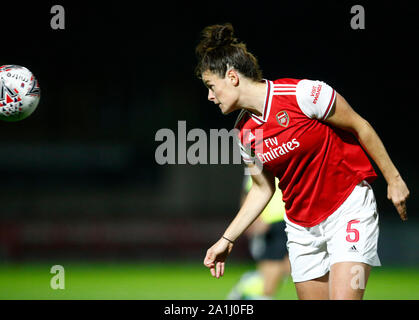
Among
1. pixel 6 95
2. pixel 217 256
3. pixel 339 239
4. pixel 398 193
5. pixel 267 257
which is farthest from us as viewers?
pixel 267 257

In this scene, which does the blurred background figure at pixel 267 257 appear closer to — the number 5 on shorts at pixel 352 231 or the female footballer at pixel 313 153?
the female footballer at pixel 313 153

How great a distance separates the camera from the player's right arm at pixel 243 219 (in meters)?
3.53

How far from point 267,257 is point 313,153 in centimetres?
193

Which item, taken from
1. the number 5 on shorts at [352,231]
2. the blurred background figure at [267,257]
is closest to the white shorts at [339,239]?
the number 5 on shorts at [352,231]

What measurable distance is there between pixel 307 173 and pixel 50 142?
12903mm

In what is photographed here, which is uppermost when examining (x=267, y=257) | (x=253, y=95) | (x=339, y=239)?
(x=253, y=95)

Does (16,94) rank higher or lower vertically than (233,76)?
higher

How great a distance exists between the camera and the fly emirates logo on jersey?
332cm

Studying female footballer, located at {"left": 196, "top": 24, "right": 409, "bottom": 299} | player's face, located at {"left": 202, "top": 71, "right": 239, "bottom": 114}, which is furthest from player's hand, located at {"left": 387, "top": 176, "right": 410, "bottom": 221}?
player's face, located at {"left": 202, "top": 71, "right": 239, "bottom": 114}

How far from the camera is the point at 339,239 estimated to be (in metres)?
3.27

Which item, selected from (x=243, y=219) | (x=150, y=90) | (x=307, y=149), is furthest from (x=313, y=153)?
(x=150, y=90)

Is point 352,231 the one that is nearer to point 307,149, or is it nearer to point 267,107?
point 307,149

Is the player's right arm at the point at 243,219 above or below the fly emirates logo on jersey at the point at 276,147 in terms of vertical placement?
below

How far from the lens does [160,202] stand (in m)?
14.8
